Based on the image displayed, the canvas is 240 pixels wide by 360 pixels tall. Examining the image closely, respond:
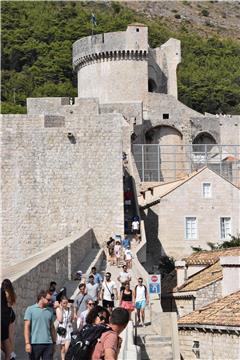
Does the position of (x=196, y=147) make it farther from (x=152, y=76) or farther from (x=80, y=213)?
(x=80, y=213)

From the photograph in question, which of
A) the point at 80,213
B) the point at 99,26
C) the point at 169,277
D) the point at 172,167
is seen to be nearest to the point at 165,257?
the point at 169,277

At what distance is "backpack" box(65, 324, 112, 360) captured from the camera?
7.05 m

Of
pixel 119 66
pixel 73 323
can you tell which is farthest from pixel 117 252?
pixel 119 66

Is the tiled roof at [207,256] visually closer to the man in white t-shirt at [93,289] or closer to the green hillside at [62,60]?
the man in white t-shirt at [93,289]

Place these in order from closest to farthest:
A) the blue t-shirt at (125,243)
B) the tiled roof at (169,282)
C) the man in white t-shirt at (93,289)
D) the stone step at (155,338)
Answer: the man in white t-shirt at (93,289), the stone step at (155,338), the blue t-shirt at (125,243), the tiled roof at (169,282)

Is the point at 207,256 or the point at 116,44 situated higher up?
the point at 116,44

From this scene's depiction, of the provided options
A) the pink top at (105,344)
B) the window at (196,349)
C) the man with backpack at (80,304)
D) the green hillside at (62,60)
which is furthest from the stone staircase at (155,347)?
the green hillside at (62,60)

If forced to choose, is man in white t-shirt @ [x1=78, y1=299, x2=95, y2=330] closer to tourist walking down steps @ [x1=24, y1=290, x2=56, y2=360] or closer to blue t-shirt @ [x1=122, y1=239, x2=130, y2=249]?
tourist walking down steps @ [x1=24, y1=290, x2=56, y2=360]

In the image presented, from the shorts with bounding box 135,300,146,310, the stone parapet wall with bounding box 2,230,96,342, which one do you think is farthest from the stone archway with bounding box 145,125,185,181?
the shorts with bounding box 135,300,146,310

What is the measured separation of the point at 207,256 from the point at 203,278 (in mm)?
3066

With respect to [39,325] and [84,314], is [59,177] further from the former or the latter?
[39,325]

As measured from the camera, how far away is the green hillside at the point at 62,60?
255 ft

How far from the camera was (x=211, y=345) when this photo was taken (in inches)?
837

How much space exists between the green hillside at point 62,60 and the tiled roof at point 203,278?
4245 centimetres
